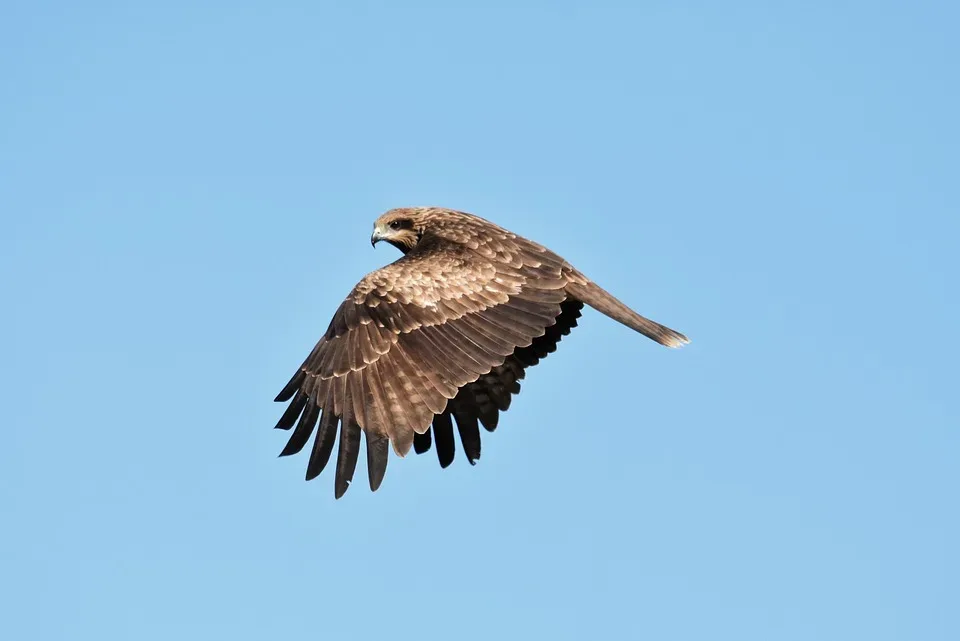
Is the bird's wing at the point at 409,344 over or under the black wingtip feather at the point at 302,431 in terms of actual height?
over

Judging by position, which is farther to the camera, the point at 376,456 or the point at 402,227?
the point at 402,227

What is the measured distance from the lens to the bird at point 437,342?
39.0 feet

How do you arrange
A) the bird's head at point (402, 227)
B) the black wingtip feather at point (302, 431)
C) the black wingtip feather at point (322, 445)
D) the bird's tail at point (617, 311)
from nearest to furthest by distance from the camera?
the black wingtip feather at point (322, 445)
the black wingtip feather at point (302, 431)
the bird's tail at point (617, 311)
the bird's head at point (402, 227)

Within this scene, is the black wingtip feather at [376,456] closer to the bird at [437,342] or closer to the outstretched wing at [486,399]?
the bird at [437,342]

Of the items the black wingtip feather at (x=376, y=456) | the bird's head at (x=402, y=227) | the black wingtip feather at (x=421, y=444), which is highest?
the bird's head at (x=402, y=227)

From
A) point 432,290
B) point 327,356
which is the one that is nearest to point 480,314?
point 432,290

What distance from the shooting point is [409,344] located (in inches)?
487

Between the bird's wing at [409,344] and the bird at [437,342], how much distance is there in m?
0.01

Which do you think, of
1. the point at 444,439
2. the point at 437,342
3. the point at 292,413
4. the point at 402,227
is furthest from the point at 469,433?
the point at 402,227

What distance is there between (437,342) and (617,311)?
214 centimetres

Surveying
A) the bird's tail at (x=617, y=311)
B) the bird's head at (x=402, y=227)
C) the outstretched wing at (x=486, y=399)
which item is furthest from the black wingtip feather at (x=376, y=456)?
the bird's head at (x=402, y=227)

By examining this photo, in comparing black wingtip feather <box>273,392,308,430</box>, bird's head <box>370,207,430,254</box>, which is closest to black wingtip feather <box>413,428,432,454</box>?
black wingtip feather <box>273,392,308,430</box>

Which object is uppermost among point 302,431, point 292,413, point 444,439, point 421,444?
point 444,439

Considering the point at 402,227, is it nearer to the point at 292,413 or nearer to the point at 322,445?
the point at 292,413
